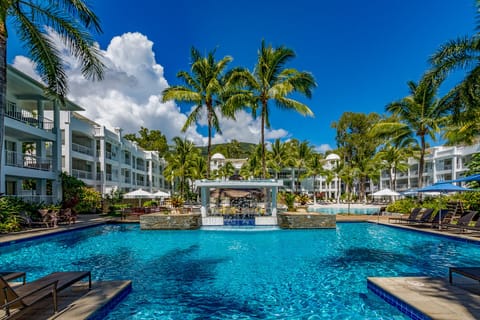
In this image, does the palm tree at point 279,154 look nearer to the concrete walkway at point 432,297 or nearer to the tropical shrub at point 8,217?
the tropical shrub at point 8,217

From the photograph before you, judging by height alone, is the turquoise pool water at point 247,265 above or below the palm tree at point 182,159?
below

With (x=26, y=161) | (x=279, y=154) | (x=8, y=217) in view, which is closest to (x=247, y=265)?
(x=8, y=217)

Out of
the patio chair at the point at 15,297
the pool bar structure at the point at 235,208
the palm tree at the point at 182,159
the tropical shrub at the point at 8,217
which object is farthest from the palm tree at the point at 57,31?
the palm tree at the point at 182,159

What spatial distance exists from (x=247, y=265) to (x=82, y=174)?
24360 millimetres

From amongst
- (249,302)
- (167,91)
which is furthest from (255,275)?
(167,91)

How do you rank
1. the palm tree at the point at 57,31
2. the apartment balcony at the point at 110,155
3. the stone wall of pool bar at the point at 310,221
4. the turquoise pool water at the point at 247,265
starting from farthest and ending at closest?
the apartment balcony at the point at 110,155 → the stone wall of pool bar at the point at 310,221 → the palm tree at the point at 57,31 → the turquoise pool water at the point at 247,265

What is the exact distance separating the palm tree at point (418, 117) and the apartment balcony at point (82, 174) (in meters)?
26.9

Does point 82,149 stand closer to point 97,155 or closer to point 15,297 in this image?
point 97,155

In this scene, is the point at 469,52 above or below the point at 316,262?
above

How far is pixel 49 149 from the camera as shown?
92.2ft

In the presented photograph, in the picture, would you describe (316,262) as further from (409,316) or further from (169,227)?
(169,227)

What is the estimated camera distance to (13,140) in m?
22.6

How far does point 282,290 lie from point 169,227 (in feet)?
37.0

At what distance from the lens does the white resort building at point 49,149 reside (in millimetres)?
19844
